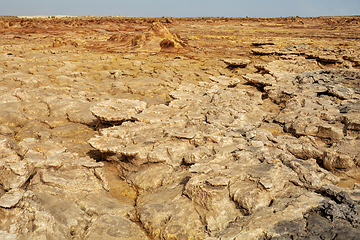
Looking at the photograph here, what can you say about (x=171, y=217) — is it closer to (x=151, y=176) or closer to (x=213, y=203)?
(x=213, y=203)

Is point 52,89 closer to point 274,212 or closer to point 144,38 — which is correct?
point 274,212

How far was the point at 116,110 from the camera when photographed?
4551 millimetres

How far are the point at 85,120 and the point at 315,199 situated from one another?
4.08 metres

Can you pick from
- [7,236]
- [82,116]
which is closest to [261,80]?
[82,116]

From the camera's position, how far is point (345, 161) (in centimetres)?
322

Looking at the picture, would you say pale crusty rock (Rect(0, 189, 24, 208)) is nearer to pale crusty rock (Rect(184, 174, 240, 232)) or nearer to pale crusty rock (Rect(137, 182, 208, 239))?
pale crusty rock (Rect(137, 182, 208, 239))

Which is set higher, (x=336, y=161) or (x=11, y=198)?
(x=336, y=161)

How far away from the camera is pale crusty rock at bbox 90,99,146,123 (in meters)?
4.31

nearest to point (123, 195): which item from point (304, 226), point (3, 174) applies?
point (3, 174)

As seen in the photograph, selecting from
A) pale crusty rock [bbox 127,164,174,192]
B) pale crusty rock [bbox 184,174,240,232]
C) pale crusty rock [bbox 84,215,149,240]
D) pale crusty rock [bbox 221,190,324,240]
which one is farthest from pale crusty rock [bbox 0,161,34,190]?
pale crusty rock [bbox 221,190,324,240]

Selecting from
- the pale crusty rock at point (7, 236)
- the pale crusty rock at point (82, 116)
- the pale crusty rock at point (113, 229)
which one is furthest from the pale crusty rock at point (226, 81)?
the pale crusty rock at point (7, 236)

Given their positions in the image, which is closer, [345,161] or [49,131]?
[345,161]

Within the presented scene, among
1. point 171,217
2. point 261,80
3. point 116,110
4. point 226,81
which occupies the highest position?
point 226,81

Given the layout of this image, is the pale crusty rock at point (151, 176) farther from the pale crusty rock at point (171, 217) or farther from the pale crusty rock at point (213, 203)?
the pale crusty rock at point (213, 203)
